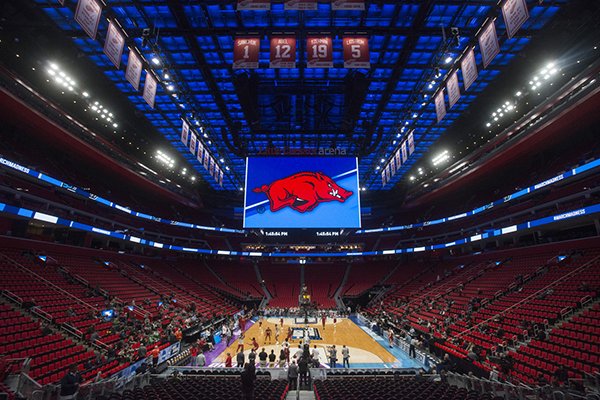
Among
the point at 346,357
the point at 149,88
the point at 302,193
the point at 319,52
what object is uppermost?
the point at 319,52

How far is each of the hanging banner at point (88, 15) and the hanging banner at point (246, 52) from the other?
4.03 meters

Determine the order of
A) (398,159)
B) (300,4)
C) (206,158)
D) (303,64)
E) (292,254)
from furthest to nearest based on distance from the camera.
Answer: (292,254), (206,158), (398,159), (303,64), (300,4)

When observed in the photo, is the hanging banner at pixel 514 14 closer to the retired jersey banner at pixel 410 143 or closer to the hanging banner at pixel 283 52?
the hanging banner at pixel 283 52

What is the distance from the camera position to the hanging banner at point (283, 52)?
32.2 ft

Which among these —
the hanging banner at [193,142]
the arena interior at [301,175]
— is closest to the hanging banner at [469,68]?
the arena interior at [301,175]

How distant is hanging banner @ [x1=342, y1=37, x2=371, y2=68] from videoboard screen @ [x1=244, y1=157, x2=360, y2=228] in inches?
344

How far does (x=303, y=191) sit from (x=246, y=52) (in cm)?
932

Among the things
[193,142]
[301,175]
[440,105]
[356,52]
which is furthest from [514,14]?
[193,142]

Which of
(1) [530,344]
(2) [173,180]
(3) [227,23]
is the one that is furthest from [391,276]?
(3) [227,23]

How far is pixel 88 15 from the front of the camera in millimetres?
8148

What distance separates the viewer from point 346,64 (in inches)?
397

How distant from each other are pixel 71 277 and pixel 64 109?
10.4 meters

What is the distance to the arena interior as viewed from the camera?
10109 millimetres

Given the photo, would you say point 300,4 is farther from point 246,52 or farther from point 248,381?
point 248,381
